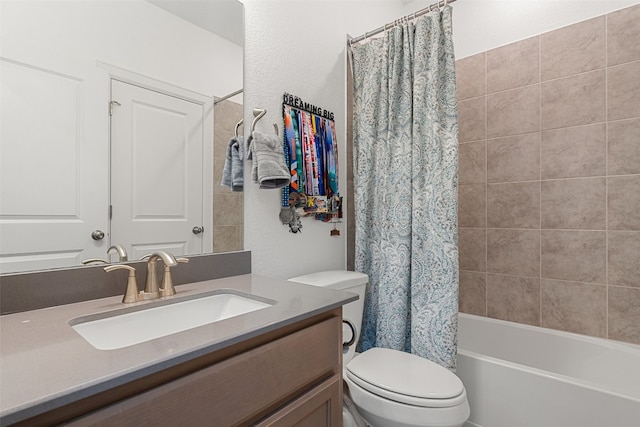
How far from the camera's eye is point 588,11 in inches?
71.0

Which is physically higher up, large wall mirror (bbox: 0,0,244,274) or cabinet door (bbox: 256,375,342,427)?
large wall mirror (bbox: 0,0,244,274)

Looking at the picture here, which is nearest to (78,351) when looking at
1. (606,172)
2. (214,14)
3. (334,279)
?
(334,279)

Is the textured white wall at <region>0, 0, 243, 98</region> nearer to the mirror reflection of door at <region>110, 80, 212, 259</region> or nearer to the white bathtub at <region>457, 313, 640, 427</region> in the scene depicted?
the mirror reflection of door at <region>110, 80, 212, 259</region>

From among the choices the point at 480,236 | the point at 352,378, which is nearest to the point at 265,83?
the point at 352,378

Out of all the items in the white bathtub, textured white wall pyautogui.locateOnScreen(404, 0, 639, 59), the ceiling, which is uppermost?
textured white wall pyautogui.locateOnScreen(404, 0, 639, 59)

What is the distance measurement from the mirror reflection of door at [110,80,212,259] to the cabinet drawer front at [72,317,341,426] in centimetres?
61

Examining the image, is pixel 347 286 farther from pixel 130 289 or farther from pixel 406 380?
pixel 130 289

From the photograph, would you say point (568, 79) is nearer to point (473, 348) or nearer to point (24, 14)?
point (473, 348)

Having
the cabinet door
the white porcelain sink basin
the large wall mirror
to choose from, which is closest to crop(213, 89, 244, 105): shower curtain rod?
the large wall mirror

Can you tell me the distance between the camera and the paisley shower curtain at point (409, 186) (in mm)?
1527

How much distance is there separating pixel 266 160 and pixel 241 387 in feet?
2.98

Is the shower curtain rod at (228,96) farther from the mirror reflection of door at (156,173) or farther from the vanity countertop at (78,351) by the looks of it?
the vanity countertop at (78,351)

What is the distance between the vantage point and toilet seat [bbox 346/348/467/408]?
1.15 metres

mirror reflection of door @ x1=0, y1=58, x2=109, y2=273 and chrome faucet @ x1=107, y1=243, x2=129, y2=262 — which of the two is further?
chrome faucet @ x1=107, y1=243, x2=129, y2=262
